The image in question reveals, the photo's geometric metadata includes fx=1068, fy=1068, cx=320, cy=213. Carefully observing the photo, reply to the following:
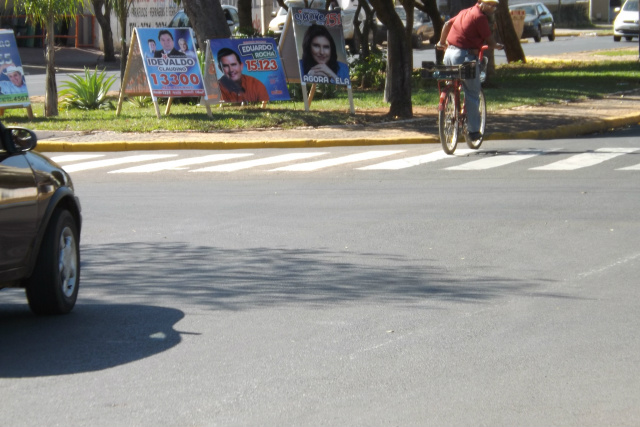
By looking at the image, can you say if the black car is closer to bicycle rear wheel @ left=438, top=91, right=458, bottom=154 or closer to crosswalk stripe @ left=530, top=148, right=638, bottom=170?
bicycle rear wheel @ left=438, top=91, right=458, bottom=154

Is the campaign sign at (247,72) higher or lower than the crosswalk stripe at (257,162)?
higher

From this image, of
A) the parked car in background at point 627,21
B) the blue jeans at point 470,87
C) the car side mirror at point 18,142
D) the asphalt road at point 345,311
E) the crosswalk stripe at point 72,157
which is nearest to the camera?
the asphalt road at point 345,311

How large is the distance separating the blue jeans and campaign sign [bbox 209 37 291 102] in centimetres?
584

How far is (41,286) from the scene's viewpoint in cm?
669

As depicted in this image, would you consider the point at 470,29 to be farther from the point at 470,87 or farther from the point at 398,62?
the point at 398,62

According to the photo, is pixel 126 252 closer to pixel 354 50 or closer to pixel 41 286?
pixel 41 286

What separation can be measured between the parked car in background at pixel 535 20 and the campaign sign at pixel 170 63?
113 feet

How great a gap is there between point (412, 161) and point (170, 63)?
21.2 ft

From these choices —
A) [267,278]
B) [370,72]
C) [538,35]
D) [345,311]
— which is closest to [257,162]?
[267,278]

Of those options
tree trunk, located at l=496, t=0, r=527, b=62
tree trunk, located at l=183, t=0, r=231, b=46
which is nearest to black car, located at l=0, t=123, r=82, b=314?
tree trunk, located at l=183, t=0, r=231, b=46

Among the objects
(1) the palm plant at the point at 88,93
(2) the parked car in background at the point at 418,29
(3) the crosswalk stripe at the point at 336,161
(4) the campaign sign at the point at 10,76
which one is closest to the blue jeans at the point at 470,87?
(3) the crosswalk stripe at the point at 336,161

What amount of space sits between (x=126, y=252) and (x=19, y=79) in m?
10.4

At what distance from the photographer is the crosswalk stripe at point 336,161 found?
13703 mm

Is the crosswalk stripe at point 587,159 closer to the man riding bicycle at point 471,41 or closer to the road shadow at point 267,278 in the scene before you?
the man riding bicycle at point 471,41
